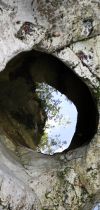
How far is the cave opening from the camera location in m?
3.76

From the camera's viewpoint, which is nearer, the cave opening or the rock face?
the rock face

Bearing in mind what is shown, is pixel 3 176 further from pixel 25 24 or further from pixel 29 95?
pixel 29 95

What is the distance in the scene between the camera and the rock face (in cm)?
295

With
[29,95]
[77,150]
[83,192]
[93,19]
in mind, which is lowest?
[83,192]

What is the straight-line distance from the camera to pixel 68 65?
10.3ft

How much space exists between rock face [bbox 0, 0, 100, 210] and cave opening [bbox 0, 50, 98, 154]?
0.39 metres

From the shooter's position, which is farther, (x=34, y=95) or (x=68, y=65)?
(x=34, y=95)

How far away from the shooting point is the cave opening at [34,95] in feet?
12.3

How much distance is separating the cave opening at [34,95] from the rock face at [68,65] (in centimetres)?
39

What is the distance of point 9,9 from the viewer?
2951 millimetres

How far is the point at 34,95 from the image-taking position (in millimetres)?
4141

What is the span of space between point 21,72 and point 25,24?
94cm

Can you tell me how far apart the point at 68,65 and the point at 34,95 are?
3.39 feet

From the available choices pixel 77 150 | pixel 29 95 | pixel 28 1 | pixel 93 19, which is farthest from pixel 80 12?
pixel 29 95
